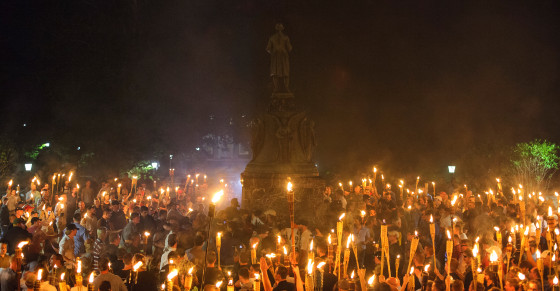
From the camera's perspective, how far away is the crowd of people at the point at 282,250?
615cm

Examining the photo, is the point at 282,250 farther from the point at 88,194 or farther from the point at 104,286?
the point at 88,194

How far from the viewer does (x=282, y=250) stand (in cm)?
855

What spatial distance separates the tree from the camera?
22.2 meters

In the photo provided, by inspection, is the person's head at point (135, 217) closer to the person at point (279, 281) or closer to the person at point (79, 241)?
the person at point (79, 241)

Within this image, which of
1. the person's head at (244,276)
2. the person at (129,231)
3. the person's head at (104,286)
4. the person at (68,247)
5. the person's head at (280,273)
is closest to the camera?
the person's head at (104,286)

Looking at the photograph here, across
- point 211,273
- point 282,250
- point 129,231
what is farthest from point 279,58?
point 211,273

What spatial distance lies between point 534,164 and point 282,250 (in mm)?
18626

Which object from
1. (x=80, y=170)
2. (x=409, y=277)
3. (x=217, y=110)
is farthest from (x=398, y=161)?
(x=409, y=277)

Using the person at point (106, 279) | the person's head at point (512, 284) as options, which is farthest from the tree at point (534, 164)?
the person at point (106, 279)

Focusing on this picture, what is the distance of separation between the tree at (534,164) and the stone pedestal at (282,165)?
12.7 meters

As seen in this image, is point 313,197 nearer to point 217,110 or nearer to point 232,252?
point 232,252

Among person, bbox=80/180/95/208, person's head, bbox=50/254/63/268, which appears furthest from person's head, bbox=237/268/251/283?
person, bbox=80/180/95/208

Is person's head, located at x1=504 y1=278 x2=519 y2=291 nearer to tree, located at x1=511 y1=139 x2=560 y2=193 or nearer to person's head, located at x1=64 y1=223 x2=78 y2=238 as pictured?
person's head, located at x1=64 y1=223 x2=78 y2=238

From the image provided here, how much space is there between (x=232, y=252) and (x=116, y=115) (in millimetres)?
19142
